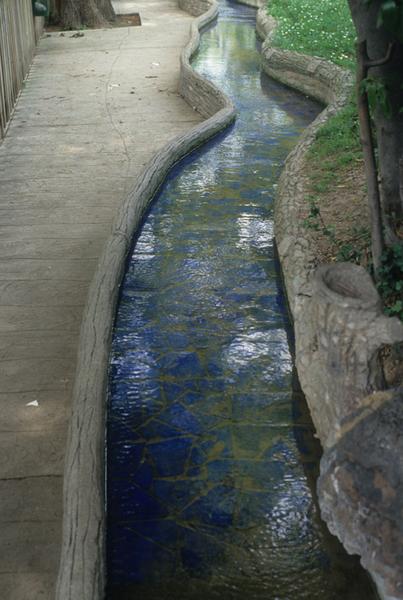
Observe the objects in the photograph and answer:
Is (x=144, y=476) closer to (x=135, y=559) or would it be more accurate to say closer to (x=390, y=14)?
(x=135, y=559)

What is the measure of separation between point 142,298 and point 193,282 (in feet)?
1.71

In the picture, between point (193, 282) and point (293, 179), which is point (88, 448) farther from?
point (293, 179)

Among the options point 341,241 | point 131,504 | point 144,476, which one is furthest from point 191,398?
point 341,241

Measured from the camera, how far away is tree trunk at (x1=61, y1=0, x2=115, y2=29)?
1975 centimetres

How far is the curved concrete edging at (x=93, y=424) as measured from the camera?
13.4ft

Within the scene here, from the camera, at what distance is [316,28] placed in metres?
17.0

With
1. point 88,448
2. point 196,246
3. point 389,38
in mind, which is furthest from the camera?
point 196,246

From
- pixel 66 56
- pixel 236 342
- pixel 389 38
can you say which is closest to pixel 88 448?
pixel 236 342

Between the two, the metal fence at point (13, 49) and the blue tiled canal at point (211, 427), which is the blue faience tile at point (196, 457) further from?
the metal fence at point (13, 49)

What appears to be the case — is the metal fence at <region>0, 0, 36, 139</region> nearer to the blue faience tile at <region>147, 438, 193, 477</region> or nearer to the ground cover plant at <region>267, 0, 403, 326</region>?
the ground cover plant at <region>267, 0, 403, 326</region>

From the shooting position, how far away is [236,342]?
22.6ft

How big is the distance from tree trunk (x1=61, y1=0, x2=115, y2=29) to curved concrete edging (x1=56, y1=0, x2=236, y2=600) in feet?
36.1

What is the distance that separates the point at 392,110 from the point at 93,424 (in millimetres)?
2952

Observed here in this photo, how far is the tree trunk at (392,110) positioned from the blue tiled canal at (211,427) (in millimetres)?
1442
